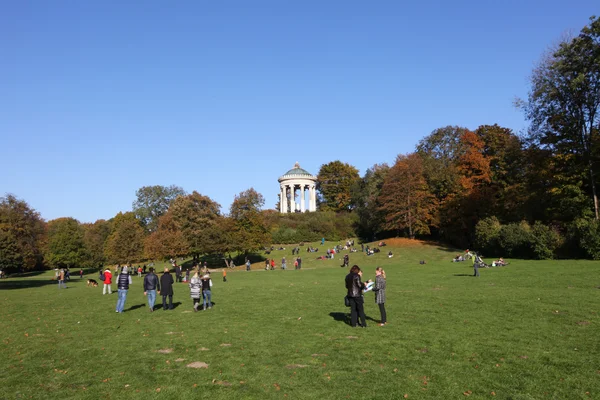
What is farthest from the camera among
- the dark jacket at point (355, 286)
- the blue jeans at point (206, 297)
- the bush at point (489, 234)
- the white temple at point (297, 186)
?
the white temple at point (297, 186)

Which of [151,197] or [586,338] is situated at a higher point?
[151,197]

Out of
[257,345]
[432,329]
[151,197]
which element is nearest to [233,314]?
[257,345]

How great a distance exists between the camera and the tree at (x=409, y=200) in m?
61.8

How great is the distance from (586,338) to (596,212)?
31747 millimetres

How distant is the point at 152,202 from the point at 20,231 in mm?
→ 38320

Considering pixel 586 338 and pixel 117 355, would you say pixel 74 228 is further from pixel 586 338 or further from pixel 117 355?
pixel 586 338

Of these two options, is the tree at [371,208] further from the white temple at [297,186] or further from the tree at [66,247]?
the tree at [66,247]

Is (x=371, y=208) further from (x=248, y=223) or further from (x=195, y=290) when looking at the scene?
(x=195, y=290)

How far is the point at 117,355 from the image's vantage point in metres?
10.6

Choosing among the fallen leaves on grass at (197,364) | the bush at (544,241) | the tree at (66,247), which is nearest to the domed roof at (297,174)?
the tree at (66,247)

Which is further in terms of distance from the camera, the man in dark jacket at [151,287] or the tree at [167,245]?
the tree at [167,245]

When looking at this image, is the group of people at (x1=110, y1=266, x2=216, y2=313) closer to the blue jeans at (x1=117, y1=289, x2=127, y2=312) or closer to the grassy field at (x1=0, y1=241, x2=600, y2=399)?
the blue jeans at (x1=117, y1=289, x2=127, y2=312)

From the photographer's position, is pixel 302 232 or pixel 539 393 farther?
pixel 302 232

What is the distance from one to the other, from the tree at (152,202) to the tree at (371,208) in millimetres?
45824
